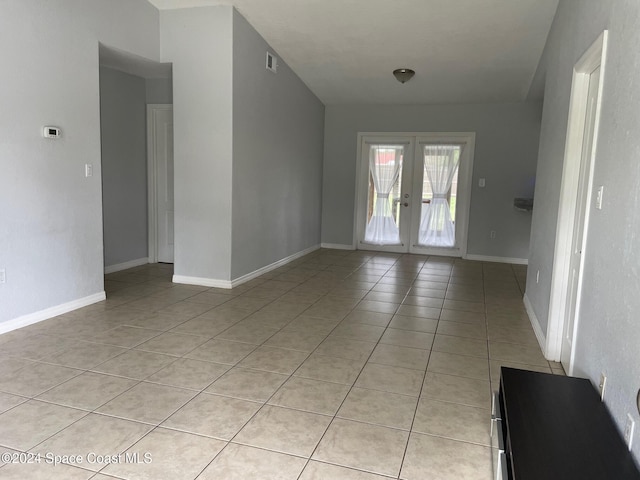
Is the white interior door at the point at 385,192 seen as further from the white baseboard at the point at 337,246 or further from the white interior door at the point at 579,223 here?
the white interior door at the point at 579,223

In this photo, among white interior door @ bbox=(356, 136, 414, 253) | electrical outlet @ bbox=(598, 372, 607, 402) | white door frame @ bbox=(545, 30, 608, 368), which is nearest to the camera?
electrical outlet @ bbox=(598, 372, 607, 402)

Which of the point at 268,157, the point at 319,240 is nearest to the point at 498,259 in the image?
the point at 319,240

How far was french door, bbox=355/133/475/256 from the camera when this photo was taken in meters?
7.16

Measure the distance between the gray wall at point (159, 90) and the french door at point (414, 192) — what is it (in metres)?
3.16

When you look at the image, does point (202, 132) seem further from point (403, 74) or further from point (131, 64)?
point (403, 74)

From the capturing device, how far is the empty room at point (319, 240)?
6.14ft

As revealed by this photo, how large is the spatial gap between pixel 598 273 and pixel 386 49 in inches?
156

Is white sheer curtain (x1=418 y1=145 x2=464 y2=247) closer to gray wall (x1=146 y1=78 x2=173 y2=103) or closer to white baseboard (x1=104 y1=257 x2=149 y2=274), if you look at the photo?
gray wall (x1=146 y1=78 x2=173 y2=103)

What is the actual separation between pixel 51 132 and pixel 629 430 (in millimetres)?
3939

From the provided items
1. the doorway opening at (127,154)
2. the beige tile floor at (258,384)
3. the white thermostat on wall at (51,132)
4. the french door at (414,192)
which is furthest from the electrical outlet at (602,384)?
the french door at (414,192)

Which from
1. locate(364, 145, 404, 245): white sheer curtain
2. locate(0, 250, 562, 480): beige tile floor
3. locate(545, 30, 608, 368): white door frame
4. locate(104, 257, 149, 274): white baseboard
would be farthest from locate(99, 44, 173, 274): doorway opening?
locate(545, 30, 608, 368): white door frame

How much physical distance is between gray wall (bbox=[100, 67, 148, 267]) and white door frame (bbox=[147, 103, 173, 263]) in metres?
0.05

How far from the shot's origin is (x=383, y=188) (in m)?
7.54

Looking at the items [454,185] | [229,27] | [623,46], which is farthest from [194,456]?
A: [454,185]
